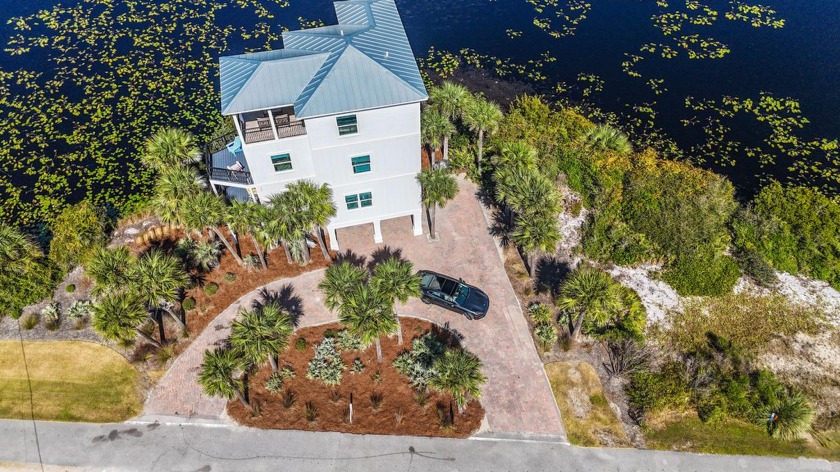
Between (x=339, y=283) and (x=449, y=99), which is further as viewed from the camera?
(x=449, y=99)

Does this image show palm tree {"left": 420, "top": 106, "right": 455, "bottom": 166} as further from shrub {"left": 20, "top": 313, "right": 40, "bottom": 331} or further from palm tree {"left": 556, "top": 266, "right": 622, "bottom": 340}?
shrub {"left": 20, "top": 313, "right": 40, "bottom": 331}

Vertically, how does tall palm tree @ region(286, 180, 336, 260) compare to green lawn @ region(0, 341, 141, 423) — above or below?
above

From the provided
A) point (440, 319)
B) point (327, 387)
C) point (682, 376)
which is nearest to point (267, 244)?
point (327, 387)

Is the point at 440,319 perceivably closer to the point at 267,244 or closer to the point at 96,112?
the point at 267,244

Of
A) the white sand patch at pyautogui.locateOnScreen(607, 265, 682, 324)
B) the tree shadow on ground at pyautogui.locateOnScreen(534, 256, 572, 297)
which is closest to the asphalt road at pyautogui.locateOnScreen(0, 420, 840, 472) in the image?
the white sand patch at pyautogui.locateOnScreen(607, 265, 682, 324)

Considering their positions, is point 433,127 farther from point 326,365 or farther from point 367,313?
point 326,365

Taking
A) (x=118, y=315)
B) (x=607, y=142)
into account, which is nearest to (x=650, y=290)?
(x=607, y=142)
